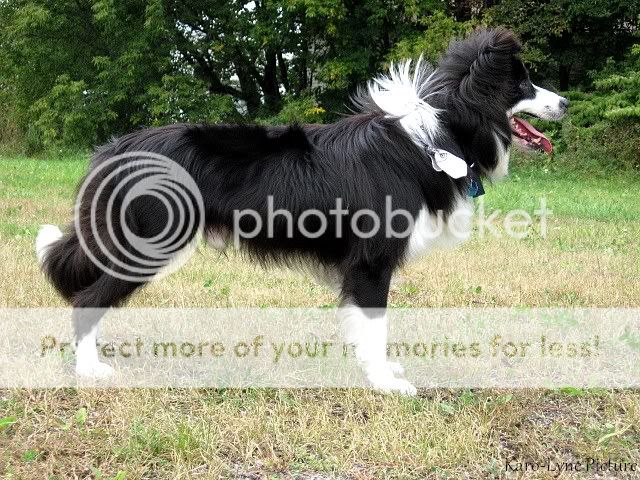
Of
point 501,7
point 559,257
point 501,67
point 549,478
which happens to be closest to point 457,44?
point 501,67

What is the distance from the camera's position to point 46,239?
158 inches

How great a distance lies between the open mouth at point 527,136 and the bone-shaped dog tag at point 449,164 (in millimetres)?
598

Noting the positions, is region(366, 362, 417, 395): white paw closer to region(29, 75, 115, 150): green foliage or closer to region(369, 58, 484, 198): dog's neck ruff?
region(369, 58, 484, 198): dog's neck ruff

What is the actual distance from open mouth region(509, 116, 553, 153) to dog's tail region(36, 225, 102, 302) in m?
2.53

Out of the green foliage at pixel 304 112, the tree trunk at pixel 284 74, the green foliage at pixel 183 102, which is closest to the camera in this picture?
the green foliage at pixel 304 112

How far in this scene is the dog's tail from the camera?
151 inches

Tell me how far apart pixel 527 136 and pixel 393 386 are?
1.70 m

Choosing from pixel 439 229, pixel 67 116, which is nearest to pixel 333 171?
pixel 439 229

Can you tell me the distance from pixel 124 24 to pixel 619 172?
1559cm

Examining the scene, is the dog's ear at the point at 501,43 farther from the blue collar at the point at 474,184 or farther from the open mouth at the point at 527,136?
the blue collar at the point at 474,184

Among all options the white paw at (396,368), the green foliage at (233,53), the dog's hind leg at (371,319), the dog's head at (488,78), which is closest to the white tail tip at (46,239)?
the dog's hind leg at (371,319)

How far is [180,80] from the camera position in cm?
2134

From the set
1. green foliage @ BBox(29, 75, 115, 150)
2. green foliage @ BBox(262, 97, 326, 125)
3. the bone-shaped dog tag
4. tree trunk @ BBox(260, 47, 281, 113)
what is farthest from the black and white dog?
tree trunk @ BBox(260, 47, 281, 113)

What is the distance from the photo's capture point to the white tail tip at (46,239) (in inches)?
157
